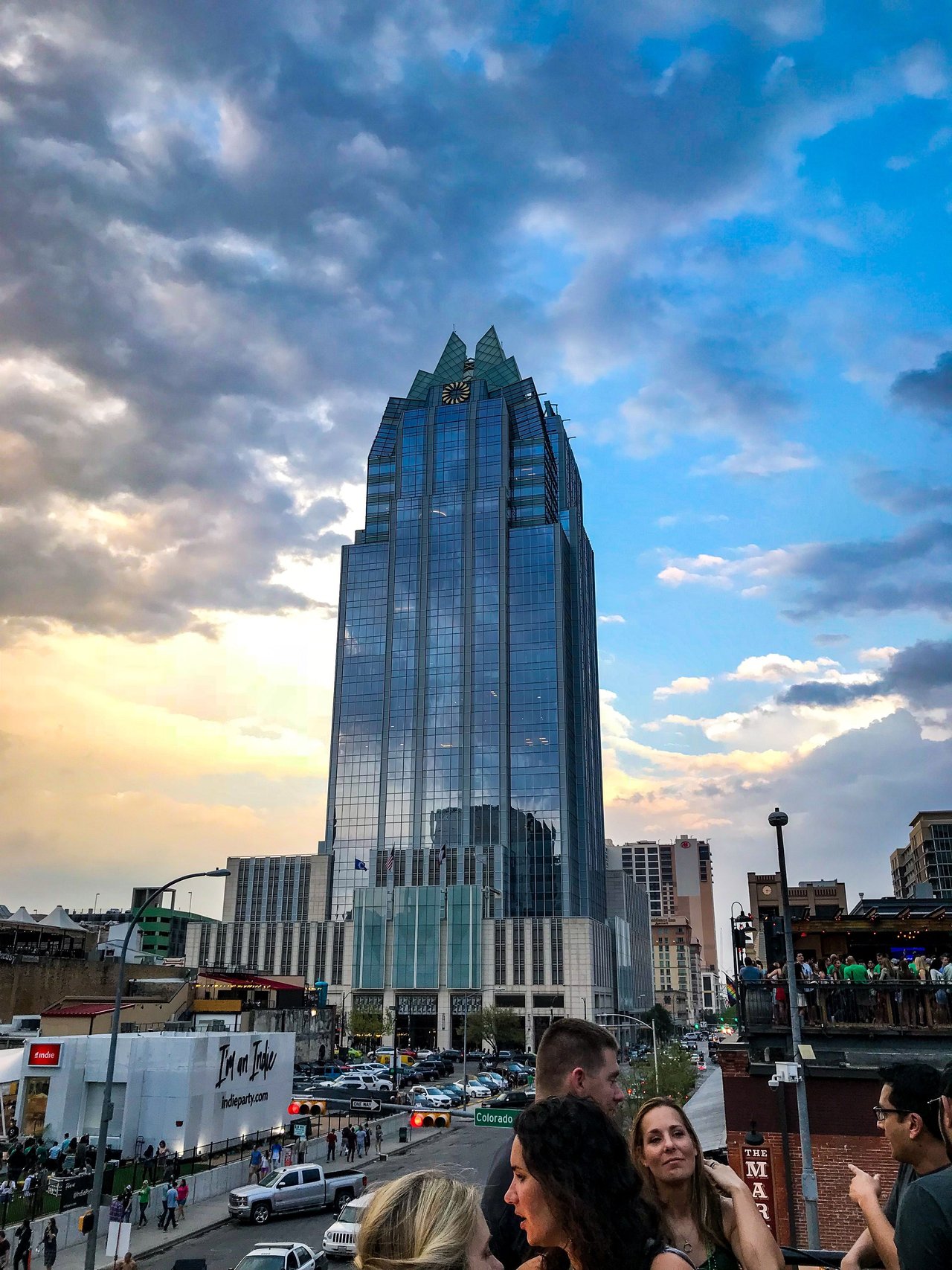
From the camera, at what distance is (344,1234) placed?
25969 millimetres

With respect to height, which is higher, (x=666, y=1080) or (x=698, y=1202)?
(x=698, y=1202)

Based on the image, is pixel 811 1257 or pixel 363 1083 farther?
pixel 363 1083

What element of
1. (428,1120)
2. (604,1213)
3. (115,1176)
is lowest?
(115,1176)

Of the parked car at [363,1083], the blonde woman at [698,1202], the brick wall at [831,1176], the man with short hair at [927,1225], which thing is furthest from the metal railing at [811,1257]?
the parked car at [363,1083]

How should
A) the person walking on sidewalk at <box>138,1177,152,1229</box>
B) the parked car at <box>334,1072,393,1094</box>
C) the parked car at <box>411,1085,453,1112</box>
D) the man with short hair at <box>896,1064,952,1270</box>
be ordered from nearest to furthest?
the man with short hair at <box>896,1064,952,1270</box> → the person walking on sidewalk at <box>138,1177,152,1229</box> → the parked car at <box>411,1085,453,1112</box> → the parked car at <box>334,1072,393,1094</box>

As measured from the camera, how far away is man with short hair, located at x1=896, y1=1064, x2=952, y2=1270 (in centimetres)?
393

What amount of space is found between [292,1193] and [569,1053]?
31.8 meters

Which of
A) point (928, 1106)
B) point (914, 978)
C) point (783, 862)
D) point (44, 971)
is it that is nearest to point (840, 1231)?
point (914, 978)

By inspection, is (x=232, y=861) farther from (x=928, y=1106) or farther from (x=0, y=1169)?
(x=928, y=1106)

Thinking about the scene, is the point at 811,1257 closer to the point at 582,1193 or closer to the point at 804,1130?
the point at 582,1193

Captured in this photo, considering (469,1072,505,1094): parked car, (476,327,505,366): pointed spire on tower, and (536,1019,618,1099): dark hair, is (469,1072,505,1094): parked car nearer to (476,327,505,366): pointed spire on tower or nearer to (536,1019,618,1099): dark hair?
(536,1019,618,1099): dark hair

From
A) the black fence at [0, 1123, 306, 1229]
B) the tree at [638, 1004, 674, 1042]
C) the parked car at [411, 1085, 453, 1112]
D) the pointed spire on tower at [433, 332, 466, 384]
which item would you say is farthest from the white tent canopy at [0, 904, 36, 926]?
the pointed spire on tower at [433, 332, 466, 384]

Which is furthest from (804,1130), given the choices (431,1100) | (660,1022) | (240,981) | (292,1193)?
(660,1022)

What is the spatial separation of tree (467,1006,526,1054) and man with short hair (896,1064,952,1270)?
11191 centimetres
